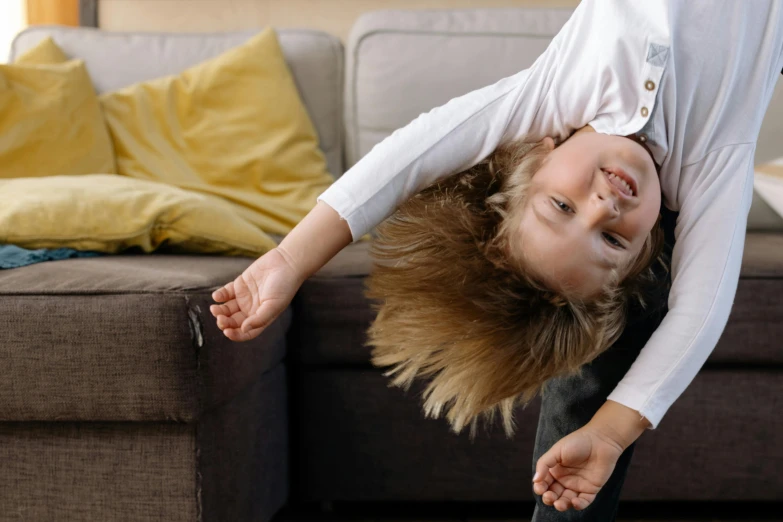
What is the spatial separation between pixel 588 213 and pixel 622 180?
0.07 meters

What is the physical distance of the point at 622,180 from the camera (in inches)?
37.3

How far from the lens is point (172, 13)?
2484 mm

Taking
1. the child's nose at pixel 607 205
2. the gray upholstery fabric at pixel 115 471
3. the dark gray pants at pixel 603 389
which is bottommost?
the gray upholstery fabric at pixel 115 471

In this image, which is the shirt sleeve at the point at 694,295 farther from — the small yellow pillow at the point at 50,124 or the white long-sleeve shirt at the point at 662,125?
the small yellow pillow at the point at 50,124

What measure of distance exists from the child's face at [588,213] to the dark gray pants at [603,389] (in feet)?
0.49

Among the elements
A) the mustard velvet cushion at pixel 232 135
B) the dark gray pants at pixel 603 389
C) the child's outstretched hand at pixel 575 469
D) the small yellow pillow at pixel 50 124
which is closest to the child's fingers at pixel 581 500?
the child's outstretched hand at pixel 575 469

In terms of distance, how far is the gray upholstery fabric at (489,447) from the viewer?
1.49 m

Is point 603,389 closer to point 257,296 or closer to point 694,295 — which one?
point 694,295

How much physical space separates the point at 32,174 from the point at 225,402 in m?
0.91

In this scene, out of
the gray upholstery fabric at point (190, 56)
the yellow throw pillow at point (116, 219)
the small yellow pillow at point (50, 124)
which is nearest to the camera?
the yellow throw pillow at point (116, 219)

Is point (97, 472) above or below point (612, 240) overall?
below

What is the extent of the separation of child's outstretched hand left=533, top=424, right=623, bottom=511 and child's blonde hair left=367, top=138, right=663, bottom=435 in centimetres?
10

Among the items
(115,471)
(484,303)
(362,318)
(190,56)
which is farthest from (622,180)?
(190,56)

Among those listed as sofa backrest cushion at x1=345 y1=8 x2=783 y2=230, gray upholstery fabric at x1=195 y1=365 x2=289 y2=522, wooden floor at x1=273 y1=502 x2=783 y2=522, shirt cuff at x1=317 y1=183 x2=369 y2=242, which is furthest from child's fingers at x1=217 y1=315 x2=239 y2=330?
sofa backrest cushion at x1=345 y1=8 x2=783 y2=230
